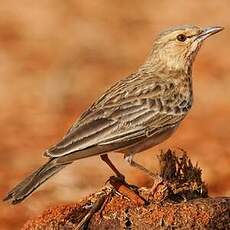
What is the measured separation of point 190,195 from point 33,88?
29.1 ft

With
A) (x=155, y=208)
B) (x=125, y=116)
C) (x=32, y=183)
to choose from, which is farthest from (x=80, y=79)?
(x=155, y=208)

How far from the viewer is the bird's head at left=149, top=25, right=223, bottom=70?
11039 mm

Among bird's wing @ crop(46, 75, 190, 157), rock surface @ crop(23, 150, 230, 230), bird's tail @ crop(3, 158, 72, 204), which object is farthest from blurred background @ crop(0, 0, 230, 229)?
rock surface @ crop(23, 150, 230, 230)

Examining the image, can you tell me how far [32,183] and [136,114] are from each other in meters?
1.40

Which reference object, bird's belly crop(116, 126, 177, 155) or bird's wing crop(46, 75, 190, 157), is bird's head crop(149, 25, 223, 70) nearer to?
bird's wing crop(46, 75, 190, 157)

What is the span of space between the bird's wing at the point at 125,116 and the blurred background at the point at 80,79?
3.10 metres

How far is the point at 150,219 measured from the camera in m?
8.52

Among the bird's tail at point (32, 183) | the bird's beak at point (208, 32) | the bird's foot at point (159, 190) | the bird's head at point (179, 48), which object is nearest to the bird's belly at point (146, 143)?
the bird's tail at point (32, 183)

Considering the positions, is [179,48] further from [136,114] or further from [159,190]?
[159,190]

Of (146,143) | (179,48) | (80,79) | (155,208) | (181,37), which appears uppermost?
(80,79)

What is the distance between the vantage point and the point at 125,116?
998cm

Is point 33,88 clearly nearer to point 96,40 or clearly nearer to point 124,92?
point 96,40

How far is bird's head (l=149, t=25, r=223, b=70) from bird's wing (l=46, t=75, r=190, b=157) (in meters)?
0.47

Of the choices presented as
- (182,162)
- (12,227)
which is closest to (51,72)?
(12,227)
